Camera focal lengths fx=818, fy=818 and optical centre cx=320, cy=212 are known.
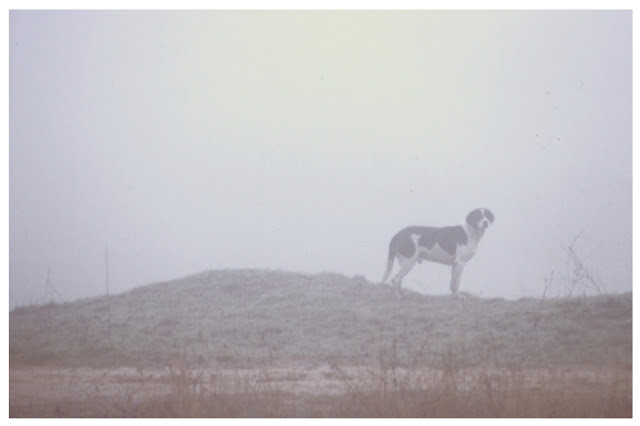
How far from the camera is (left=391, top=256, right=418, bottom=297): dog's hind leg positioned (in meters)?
13.2

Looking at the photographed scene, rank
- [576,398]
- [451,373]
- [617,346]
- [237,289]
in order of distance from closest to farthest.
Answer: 1. [451,373]
2. [576,398]
3. [617,346]
4. [237,289]

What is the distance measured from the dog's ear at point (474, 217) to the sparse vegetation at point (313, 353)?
1.36m

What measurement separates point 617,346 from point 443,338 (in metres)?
2.06

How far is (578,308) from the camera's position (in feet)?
35.9

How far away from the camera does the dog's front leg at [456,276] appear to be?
13455 millimetres

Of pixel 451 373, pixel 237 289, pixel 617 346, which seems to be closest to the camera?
pixel 451 373

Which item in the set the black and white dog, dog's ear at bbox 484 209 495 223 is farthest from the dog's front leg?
dog's ear at bbox 484 209 495 223

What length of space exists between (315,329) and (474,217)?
11.7 feet

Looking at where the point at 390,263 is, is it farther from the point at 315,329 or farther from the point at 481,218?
the point at 315,329

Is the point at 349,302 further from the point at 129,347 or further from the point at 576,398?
the point at 576,398

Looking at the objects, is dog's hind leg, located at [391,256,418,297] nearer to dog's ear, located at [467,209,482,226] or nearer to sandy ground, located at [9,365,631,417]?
dog's ear, located at [467,209,482,226]

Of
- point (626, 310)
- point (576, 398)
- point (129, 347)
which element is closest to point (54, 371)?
point (129, 347)

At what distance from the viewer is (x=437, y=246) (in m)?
13.5

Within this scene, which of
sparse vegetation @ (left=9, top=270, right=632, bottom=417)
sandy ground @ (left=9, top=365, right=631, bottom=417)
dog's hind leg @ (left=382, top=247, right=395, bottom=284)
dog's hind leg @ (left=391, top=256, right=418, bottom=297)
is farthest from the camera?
dog's hind leg @ (left=382, top=247, right=395, bottom=284)
